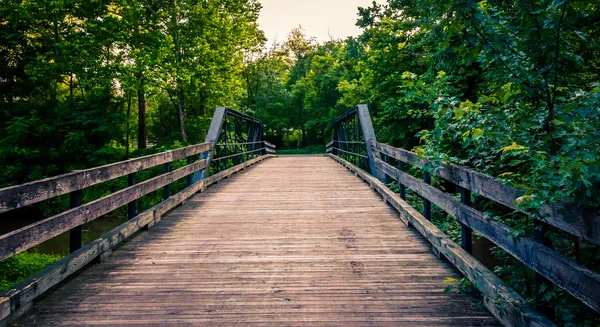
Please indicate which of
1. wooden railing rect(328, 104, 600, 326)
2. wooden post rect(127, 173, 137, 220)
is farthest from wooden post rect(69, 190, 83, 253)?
wooden railing rect(328, 104, 600, 326)

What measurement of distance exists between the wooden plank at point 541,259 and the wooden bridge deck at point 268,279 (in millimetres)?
471

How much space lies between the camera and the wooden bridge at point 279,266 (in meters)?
2.20

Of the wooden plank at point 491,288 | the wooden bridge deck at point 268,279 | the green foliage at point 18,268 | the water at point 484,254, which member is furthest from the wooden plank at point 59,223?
the water at point 484,254

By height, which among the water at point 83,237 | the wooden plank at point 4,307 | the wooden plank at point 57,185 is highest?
the wooden plank at point 57,185

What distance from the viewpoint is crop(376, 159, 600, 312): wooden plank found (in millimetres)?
1554

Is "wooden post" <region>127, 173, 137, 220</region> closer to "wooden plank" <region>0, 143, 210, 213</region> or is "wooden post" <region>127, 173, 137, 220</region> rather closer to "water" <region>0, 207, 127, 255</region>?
"wooden plank" <region>0, 143, 210, 213</region>

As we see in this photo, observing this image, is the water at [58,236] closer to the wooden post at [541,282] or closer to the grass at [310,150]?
the wooden post at [541,282]

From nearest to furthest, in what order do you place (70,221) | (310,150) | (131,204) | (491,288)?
(491,288)
(70,221)
(131,204)
(310,150)

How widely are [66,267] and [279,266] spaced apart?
1629mm

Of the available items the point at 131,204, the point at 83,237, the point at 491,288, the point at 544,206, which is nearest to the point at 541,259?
the point at 544,206

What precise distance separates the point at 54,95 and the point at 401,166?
22019 mm

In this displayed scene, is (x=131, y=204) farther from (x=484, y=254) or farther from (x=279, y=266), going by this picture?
(x=484, y=254)

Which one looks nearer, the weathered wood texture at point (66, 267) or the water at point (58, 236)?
the weathered wood texture at point (66, 267)

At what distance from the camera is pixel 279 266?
317 cm
